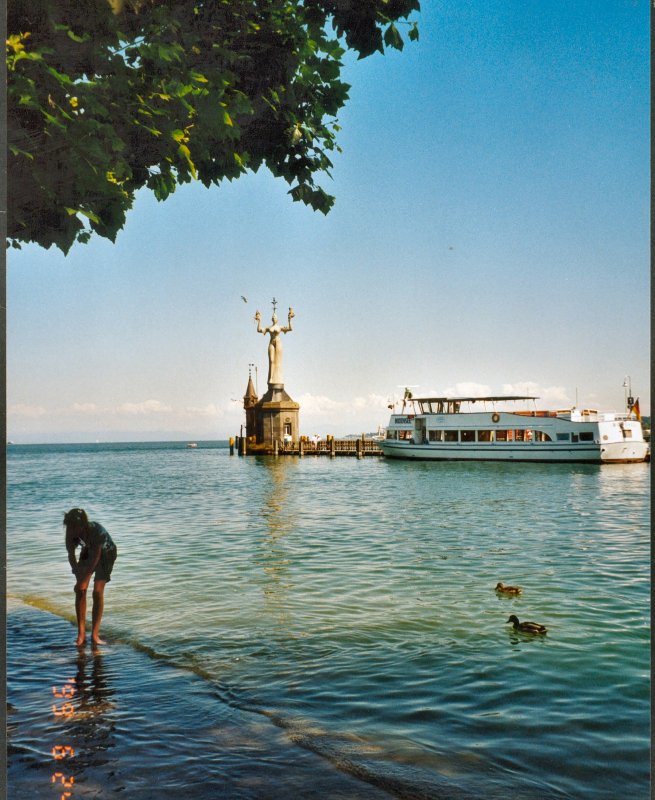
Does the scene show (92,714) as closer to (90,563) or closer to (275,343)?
(90,563)

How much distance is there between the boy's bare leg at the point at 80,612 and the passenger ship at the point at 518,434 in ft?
117

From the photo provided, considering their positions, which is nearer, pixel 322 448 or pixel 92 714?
pixel 92 714

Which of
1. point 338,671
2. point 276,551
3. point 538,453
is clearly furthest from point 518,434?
point 338,671

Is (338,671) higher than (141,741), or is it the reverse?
(141,741)

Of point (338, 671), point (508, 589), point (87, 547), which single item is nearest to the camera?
point (87, 547)

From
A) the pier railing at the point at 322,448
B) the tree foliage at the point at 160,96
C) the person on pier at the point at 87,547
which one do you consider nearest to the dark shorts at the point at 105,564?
the person on pier at the point at 87,547

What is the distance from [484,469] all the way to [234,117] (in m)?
33.5

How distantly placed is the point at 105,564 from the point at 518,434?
38485 mm

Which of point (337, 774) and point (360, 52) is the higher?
point (360, 52)

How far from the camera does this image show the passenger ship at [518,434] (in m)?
39.1

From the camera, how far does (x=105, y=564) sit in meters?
5.20

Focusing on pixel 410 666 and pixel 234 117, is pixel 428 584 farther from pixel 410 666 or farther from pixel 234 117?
pixel 234 117

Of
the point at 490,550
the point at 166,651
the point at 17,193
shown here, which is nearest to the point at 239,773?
the point at 166,651

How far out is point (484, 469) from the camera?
3672cm
